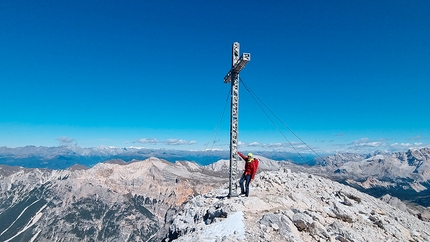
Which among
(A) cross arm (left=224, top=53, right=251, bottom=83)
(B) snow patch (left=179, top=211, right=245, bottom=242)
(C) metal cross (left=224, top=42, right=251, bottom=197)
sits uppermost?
(A) cross arm (left=224, top=53, right=251, bottom=83)

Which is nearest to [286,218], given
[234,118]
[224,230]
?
[224,230]

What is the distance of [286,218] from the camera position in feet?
58.6

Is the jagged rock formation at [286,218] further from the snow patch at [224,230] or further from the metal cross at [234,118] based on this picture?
the metal cross at [234,118]

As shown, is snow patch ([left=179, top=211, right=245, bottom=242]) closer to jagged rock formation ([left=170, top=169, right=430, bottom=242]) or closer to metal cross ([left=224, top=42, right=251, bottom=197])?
jagged rock formation ([left=170, top=169, right=430, bottom=242])

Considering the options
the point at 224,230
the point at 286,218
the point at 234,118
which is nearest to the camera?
the point at 224,230

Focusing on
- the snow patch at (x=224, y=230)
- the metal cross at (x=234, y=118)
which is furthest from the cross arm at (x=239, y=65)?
the snow patch at (x=224, y=230)

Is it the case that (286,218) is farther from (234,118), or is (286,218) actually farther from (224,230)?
(234,118)

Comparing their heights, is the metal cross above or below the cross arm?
below

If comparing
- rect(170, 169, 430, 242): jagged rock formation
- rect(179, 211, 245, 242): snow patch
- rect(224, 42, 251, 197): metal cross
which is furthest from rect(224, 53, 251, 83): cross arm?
rect(179, 211, 245, 242): snow patch

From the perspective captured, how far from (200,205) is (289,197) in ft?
28.8

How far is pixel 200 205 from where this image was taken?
25.3 metres

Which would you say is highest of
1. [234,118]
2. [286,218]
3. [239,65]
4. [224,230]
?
[239,65]

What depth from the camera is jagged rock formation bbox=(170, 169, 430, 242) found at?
1680 centimetres

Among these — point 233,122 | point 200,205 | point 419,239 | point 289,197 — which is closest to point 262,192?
point 289,197
